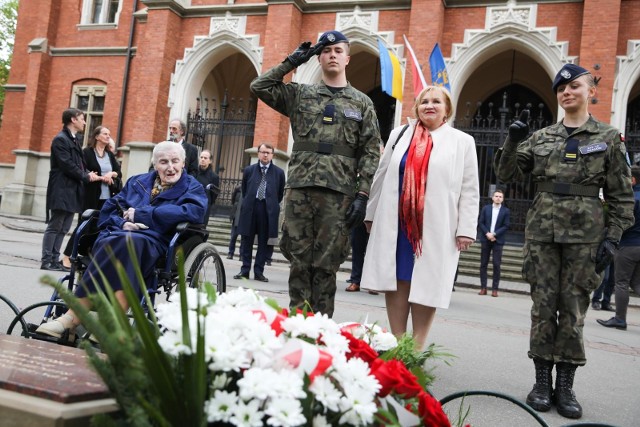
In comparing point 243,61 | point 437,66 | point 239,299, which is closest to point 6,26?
point 243,61

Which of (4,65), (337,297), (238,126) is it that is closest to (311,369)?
(337,297)

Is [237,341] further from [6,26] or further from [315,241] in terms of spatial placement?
[6,26]

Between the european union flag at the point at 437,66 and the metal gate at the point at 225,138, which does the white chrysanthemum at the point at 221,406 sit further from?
the metal gate at the point at 225,138

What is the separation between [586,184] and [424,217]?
1.04 m

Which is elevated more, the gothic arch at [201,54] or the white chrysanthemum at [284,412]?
the gothic arch at [201,54]

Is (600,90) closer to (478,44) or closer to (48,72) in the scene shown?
(478,44)

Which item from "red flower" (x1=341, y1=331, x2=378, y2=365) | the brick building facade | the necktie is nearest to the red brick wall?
the brick building facade

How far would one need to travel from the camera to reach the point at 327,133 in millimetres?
4195

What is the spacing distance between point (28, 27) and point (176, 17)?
7.67 m

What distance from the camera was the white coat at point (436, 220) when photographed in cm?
386

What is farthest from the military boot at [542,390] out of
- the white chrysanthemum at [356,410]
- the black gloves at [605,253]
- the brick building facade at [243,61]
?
the brick building facade at [243,61]

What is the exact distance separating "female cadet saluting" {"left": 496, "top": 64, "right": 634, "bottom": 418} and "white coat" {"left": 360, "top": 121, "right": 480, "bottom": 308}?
1.32 ft

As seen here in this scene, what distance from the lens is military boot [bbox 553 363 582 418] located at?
3594 mm

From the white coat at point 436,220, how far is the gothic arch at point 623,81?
12.1 meters
